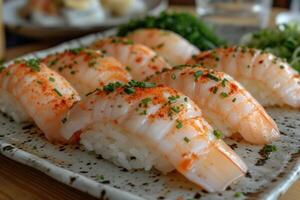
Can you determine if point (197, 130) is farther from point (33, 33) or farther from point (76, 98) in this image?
point (33, 33)

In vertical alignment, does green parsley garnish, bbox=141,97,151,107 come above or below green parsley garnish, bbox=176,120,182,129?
above

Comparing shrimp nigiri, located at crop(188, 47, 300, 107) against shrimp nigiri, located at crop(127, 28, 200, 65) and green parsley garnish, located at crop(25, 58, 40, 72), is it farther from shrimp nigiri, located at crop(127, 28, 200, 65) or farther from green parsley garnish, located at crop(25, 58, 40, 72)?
green parsley garnish, located at crop(25, 58, 40, 72)

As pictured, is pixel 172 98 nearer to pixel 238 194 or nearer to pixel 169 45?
pixel 238 194

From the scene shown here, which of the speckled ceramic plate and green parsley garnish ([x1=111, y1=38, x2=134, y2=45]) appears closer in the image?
the speckled ceramic plate

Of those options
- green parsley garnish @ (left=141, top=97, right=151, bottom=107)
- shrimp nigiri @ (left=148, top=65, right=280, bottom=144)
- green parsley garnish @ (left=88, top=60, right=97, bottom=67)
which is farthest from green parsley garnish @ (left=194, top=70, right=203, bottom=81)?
green parsley garnish @ (left=88, top=60, right=97, bottom=67)

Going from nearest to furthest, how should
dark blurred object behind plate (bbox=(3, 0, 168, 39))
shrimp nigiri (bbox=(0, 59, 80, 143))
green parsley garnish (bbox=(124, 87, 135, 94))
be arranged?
green parsley garnish (bbox=(124, 87, 135, 94)) < shrimp nigiri (bbox=(0, 59, 80, 143)) < dark blurred object behind plate (bbox=(3, 0, 168, 39))

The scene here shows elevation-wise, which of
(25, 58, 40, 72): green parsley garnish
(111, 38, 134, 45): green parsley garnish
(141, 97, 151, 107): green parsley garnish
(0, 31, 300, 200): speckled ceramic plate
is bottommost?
(0, 31, 300, 200): speckled ceramic plate
